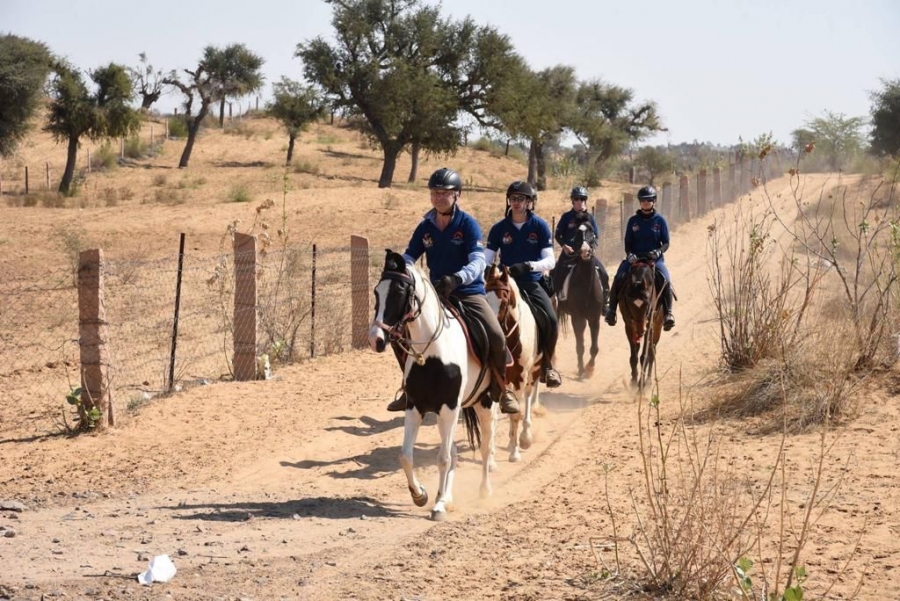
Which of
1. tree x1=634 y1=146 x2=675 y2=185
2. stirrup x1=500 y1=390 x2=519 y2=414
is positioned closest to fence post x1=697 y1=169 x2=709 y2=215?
stirrup x1=500 y1=390 x2=519 y2=414

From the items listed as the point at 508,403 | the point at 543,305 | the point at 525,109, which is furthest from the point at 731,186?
the point at 508,403

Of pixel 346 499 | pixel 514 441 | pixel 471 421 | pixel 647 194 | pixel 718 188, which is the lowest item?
pixel 346 499

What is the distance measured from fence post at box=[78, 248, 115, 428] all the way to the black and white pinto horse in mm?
3901

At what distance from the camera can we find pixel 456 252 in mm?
8602

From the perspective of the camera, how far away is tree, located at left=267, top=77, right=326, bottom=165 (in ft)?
170

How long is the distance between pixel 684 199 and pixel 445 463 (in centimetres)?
2883

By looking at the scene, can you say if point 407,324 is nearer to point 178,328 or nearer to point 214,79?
point 178,328

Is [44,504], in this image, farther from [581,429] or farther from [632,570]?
[581,429]

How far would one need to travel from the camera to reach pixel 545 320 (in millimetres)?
10578

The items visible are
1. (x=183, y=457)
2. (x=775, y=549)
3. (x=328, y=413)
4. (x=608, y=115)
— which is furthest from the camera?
(x=608, y=115)

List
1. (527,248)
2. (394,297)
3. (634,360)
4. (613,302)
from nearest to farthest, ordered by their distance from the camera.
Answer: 1. (394,297)
2. (527,248)
3. (634,360)
4. (613,302)

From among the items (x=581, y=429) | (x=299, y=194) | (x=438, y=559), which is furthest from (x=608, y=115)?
(x=438, y=559)

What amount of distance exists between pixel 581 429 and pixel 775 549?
481 cm

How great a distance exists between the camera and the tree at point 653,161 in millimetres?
72125
